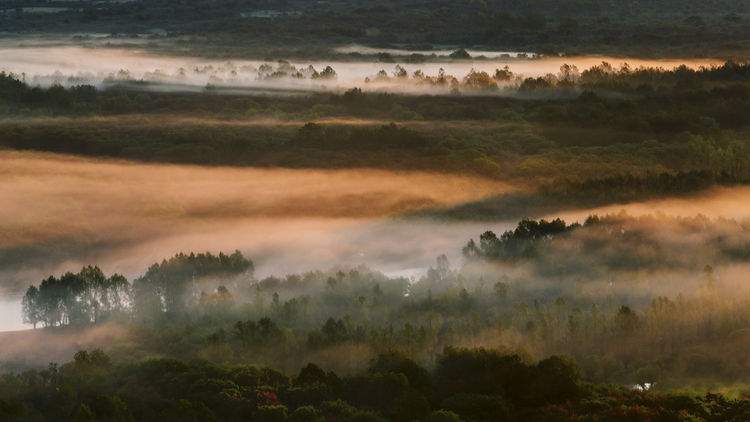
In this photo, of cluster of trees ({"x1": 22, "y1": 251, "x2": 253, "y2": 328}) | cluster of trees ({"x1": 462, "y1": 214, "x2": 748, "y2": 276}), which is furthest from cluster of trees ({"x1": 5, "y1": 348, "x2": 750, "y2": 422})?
cluster of trees ({"x1": 462, "y1": 214, "x2": 748, "y2": 276})

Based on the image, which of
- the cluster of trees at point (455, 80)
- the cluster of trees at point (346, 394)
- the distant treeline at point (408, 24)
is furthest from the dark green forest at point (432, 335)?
the distant treeline at point (408, 24)

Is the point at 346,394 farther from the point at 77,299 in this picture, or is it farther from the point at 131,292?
the point at 77,299

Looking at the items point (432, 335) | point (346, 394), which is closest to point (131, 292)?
point (432, 335)

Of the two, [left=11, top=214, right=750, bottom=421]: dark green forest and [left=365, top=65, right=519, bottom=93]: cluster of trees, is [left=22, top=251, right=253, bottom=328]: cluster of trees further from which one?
[left=365, top=65, right=519, bottom=93]: cluster of trees

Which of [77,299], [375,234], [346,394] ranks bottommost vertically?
[375,234]

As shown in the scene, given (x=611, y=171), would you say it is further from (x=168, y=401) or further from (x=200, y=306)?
(x=168, y=401)
